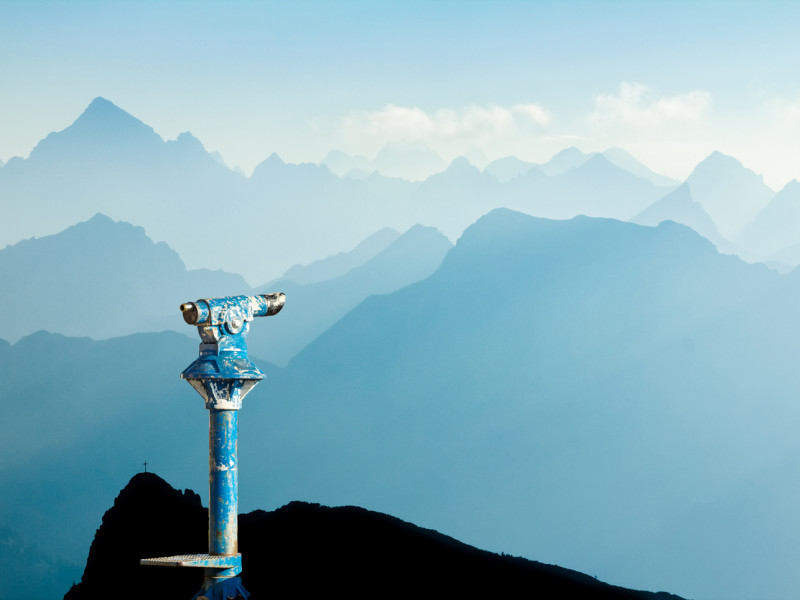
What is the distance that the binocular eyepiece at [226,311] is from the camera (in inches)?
149

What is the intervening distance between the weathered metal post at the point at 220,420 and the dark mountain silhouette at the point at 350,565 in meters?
4.60

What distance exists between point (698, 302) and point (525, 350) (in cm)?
561

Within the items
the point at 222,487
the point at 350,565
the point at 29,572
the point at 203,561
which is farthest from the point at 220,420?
the point at 29,572

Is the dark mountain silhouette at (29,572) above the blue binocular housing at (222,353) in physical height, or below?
above

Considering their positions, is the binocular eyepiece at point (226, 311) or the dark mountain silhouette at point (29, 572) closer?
the binocular eyepiece at point (226, 311)

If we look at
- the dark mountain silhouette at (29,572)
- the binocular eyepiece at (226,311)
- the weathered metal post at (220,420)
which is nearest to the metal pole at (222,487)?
the weathered metal post at (220,420)

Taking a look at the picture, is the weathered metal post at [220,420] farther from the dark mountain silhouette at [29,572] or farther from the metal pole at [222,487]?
the dark mountain silhouette at [29,572]

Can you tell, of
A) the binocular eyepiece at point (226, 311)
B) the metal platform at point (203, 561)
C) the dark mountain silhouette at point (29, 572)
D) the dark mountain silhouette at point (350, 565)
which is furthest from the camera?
the dark mountain silhouette at point (29, 572)

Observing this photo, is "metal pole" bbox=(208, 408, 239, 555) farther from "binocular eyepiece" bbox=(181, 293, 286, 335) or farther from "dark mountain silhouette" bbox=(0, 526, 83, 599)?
"dark mountain silhouette" bbox=(0, 526, 83, 599)

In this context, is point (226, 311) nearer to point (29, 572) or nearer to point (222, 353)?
point (222, 353)

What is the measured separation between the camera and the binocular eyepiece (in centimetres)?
379

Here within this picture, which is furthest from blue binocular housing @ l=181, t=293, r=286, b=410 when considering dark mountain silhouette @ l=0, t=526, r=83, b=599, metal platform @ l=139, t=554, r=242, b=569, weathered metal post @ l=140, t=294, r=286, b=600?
dark mountain silhouette @ l=0, t=526, r=83, b=599

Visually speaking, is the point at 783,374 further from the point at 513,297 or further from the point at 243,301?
the point at 243,301

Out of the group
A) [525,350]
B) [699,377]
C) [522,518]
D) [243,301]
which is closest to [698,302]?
[699,377]
